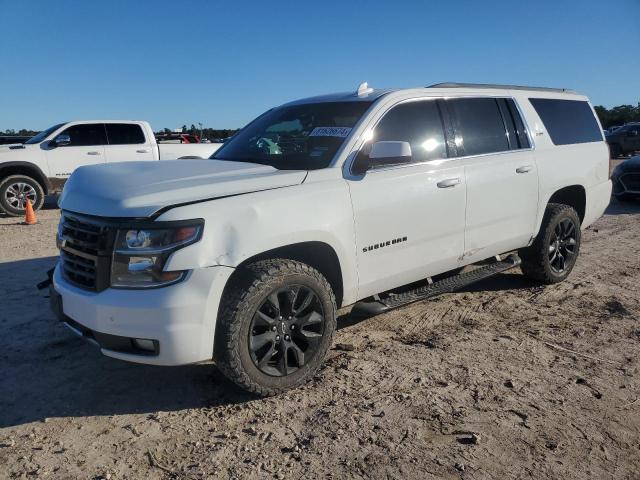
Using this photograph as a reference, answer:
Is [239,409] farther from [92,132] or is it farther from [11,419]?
[92,132]

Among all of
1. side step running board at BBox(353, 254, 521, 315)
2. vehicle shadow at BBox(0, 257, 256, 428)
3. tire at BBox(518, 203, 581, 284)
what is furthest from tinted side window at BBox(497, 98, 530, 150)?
vehicle shadow at BBox(0, 257, 256, 428)

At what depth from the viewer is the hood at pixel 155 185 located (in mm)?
3000

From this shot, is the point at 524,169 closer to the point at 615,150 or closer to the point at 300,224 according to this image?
the point at 300,224

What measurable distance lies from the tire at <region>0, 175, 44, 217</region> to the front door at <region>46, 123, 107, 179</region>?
1.56 feet

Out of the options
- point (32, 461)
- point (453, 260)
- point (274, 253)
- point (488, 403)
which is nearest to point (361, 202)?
point (274, 253)

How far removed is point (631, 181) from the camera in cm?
1159

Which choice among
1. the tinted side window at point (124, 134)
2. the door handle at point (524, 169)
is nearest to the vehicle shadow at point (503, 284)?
the door handle at point (524, 169)

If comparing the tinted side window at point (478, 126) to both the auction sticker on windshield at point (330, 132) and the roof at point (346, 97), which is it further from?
the auction sticker on windshield at point (330, 132)

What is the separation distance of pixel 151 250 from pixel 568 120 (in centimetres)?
472

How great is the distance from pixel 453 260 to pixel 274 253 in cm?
174

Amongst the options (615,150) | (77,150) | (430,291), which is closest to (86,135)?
(77,150)

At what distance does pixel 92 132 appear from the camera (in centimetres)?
1175

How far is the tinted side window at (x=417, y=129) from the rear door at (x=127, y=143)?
9.15 m

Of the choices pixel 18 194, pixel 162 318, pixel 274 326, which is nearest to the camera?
pixel 162 318
